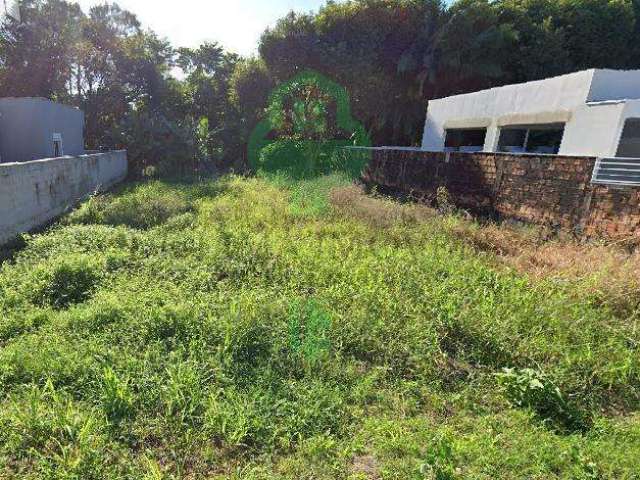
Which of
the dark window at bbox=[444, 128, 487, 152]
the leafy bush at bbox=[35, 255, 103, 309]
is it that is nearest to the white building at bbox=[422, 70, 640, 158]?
the dark window at bbox=[444, 128, 487, 152]

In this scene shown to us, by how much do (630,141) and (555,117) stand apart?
1.90m

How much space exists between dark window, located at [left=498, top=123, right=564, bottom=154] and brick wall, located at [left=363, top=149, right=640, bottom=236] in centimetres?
365

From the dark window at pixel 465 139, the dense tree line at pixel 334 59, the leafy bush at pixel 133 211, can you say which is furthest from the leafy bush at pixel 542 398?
the dense tree line at pixel 334 59

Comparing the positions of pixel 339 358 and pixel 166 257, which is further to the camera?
pixel 166 257

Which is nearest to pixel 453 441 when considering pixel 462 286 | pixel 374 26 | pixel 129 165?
pixel 462 286

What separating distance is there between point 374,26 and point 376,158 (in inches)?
345

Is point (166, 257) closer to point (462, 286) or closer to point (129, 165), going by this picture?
point (462, 286)

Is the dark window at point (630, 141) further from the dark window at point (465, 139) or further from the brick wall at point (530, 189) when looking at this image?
the dark window at point (465, 139)

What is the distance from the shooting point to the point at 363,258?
558 centimetres

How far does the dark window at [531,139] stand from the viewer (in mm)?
A: 11367

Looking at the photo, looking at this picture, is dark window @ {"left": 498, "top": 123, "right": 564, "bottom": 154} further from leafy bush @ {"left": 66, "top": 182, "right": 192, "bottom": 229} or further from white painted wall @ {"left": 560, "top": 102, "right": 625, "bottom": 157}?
leafy bush @ {"left": 66, "top": 182, "right": 192, "bottom": 229}

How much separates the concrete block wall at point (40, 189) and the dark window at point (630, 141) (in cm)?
1204

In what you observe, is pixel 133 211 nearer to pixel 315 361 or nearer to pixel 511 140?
pixel 315 361

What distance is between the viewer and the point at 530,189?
7.38 m
